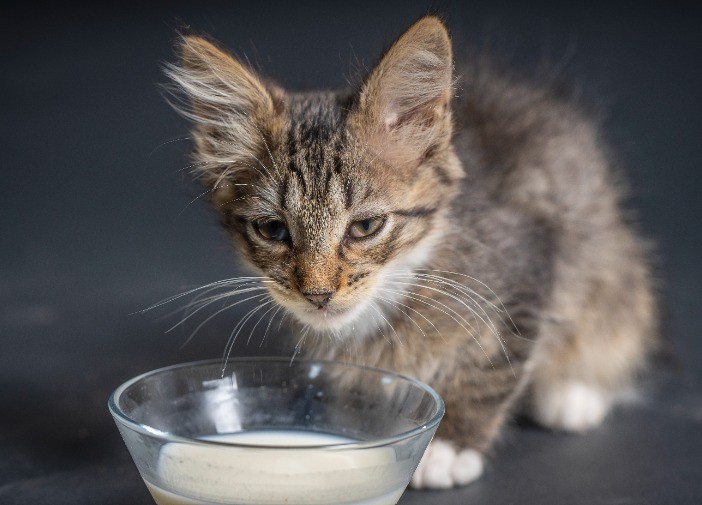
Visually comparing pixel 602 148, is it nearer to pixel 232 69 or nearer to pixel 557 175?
pixel 557 175

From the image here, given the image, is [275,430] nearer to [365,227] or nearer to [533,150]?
[365,227]

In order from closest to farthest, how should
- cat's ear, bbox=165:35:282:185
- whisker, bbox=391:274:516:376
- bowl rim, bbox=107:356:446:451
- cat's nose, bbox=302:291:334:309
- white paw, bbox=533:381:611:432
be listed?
bowl rim, bbox=107:356:446:451 < cat's nose, bbox=302:291:334:309 < cat's ear, bbox=165:35:282:185 < whisker, bbox=391:274:516:376 < white paw, bbox=533:381:611:432

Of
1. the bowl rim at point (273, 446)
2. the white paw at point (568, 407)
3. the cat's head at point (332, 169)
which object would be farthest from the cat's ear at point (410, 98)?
the white paw at point (568, 407)

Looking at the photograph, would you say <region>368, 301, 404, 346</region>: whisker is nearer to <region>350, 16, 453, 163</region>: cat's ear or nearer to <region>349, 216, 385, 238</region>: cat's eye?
<region>349, 216, 385, 238</region>: cat's eye

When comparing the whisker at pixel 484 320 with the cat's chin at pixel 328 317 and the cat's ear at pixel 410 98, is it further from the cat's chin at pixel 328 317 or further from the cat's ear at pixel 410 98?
the cat's ear at pixel 410 98

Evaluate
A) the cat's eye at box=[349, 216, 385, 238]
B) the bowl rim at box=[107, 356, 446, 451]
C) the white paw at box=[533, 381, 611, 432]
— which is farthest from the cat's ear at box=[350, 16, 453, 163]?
the white paw at box=[533, 381, 611, 432]

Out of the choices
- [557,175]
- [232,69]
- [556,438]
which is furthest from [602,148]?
[232,69]
